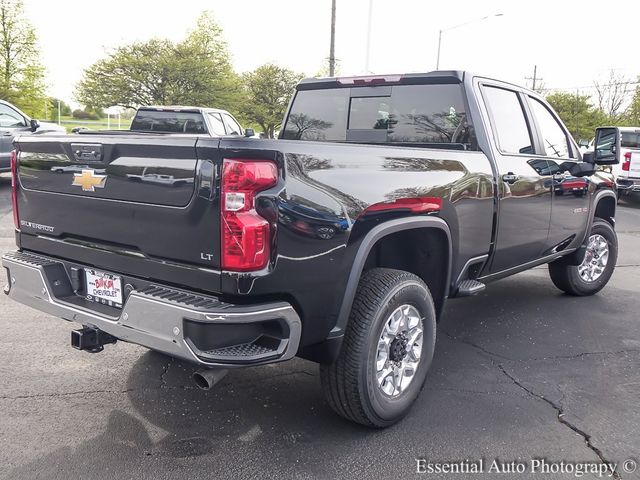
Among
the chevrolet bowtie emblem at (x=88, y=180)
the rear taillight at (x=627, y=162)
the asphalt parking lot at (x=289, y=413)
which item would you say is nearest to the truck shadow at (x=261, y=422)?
the asphalt parking lot at (x=289, y=413)

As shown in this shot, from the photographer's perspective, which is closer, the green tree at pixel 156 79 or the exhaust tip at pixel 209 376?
the exhaust tip at pixel 209 376

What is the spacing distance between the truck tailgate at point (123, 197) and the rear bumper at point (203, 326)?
7.2 inches

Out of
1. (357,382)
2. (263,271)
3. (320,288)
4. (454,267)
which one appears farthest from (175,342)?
(454,267)

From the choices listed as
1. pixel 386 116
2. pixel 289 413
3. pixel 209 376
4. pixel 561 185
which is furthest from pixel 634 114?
pixel 209 376

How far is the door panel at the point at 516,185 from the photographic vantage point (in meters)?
4.11

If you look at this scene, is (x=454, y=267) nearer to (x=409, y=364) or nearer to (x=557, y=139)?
(x=409, y=364)

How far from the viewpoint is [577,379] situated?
393 cm

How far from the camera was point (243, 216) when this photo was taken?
241cm

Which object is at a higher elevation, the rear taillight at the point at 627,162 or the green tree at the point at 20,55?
the green tree at the point at 20,55

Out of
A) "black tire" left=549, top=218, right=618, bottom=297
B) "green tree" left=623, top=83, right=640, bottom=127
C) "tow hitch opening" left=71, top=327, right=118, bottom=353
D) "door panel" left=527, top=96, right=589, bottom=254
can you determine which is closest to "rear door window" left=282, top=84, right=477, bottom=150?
"door panel" left=527, top=96, right=589, bottom=254

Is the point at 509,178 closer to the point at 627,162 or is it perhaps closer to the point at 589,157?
the point at 589,157

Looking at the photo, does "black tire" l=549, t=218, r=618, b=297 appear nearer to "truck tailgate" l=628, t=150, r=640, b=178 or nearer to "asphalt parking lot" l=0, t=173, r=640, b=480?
"asphalt parking lot" l=0, t=173, r=640, b=480

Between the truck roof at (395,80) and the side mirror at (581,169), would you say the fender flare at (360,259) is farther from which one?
the side mirror at (581,169)

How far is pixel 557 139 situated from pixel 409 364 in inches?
112
